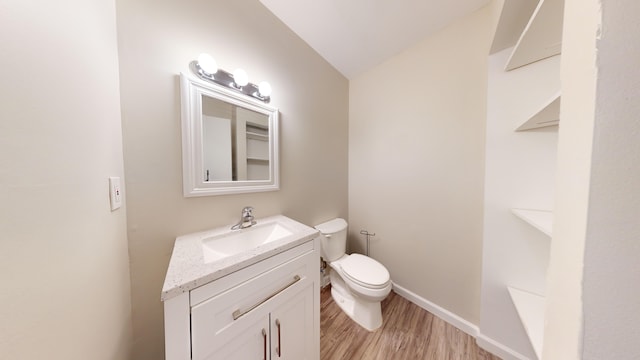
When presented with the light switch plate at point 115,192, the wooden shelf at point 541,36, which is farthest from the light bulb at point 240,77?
the wooden shelf at point 541,36

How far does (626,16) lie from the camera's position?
0.22 meters

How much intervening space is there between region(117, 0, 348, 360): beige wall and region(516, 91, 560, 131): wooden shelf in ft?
4.52

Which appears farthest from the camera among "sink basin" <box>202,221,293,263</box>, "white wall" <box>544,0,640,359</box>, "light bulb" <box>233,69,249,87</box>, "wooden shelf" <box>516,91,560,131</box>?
"light bulb" <box>233,69,249,87</box>

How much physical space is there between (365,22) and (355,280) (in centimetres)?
196

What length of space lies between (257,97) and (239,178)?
568 millimetres

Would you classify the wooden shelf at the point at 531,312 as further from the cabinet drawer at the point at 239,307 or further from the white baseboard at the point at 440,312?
the cabinet drawer at the point at 239,307

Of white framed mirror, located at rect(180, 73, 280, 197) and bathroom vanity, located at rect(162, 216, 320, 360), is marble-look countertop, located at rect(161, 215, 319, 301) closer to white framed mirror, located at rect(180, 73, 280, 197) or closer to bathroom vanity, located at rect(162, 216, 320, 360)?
bathroom vanity, located at rect(162, 216, 320, 360)

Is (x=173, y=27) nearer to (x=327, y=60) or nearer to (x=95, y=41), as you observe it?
(x=95, y=41)

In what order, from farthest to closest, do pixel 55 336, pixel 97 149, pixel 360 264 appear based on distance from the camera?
pixel 360 264
pixel 97 149
pixel 55 336

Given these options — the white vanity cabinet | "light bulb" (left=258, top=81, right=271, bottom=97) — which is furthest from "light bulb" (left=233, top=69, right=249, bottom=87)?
the white vanity cabinet

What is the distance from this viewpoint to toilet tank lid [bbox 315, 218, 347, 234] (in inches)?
61.3

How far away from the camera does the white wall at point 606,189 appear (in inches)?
8.7

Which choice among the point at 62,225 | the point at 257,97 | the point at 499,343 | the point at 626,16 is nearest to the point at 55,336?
the point at 62,225

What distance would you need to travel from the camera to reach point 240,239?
1066mm
